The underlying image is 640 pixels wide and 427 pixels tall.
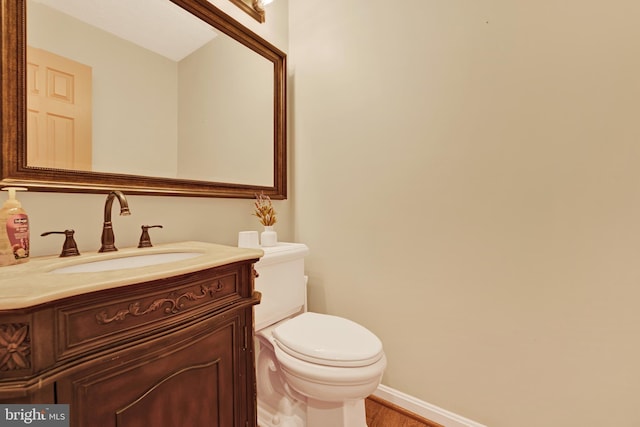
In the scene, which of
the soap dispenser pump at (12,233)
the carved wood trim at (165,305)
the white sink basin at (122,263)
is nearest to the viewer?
the carved wood trim at (165,305)

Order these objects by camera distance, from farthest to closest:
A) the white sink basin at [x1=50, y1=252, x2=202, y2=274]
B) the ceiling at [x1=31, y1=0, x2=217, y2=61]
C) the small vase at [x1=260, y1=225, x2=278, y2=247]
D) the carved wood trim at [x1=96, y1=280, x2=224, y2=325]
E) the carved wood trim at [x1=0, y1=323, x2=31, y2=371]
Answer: the small vase at [x1=260, y1=225, x2=278, y2=247], the ceiling at [x1=31, y1=0, x2=217, y2=61], the white sink basin at [x1=50, y1=252, x2=202, y2=274], the carved wood trim at [x1=96, y1=280, x2=224, y2=325], the carved wood trim at [x1=0, y1=323, x2=31, y2=371]

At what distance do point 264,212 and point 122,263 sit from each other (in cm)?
70

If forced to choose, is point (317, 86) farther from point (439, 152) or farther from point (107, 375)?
point (107, 375)

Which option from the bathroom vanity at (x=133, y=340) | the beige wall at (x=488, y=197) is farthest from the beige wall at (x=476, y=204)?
the bathroom vanity at (x=133, y=340)

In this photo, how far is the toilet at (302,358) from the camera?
0.95 m

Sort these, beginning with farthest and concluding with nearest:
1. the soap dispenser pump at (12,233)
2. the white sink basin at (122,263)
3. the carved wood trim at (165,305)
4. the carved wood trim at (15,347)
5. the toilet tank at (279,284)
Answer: the toilet tank at (279,284) → the white sink basin at (122,263) → the soap dispenser pump at (12,233) → the carved wood trim at (165,305) → the carved wood trim at (15,347)

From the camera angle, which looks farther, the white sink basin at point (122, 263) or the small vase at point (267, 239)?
the small vase at point (267, 239)

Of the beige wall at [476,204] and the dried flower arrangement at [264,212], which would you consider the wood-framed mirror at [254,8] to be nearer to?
the beige wall at [476,204]

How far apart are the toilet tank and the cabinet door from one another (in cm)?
38

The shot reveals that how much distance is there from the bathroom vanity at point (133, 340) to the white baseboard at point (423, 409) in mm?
844

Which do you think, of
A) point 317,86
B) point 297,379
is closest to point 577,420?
point 297,379

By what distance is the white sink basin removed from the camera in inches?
31.9

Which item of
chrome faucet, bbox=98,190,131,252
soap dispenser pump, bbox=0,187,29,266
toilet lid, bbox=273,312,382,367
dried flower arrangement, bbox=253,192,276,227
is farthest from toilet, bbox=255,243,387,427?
soap dispenser pump, bbox=0,187,29,266

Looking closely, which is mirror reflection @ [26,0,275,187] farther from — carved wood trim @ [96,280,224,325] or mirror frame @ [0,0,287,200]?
carved wood trim @ [96,280,224,325]
